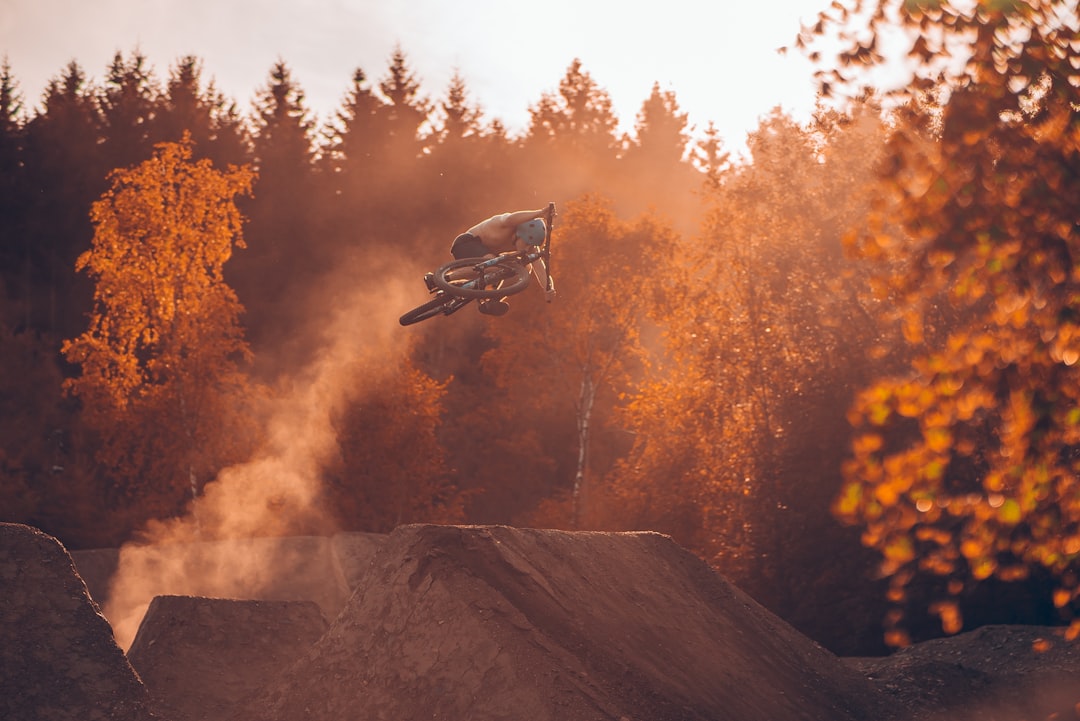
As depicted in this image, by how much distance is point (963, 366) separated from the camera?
5047mm

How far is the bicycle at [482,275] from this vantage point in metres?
11.7

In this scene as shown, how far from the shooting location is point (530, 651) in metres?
10.1

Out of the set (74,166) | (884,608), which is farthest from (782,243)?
(74,166)

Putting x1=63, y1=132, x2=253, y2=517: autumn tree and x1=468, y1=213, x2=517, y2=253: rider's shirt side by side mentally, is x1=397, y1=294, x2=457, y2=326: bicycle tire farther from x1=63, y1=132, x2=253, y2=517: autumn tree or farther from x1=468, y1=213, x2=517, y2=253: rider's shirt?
x1=63, y1=132, x2=253, y2=517: autumn tree

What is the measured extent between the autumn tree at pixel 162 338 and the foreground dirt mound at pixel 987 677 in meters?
19.2

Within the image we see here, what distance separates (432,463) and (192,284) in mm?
8609

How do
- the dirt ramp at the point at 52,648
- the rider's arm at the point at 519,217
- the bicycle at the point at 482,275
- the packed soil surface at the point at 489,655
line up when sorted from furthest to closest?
the bicycle at the point at 482,275, the rider's arm at the point at 519,217, the dirt ramp at the point at 52,648, the packed soil surface at the point at 489,655

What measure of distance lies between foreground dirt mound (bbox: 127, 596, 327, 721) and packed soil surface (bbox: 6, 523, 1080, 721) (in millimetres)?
32

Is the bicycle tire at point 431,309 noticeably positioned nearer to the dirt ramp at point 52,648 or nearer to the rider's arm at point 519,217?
the rider's arm at point 519,217

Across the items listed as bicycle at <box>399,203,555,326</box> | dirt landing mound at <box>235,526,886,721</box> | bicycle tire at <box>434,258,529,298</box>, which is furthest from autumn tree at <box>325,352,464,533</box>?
bicycle tire at <box>434,258,529,298</box>

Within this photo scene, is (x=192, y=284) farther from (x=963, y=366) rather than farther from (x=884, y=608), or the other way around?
(x=963, y=366)

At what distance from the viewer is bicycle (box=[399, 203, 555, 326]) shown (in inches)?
462

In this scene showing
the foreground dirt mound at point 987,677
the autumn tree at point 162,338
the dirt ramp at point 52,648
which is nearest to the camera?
the dirt ramp at point 52,648

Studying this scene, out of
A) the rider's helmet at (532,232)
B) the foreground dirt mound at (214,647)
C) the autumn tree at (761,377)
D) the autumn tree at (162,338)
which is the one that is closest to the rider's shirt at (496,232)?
the rider's helmet at (532,232)
